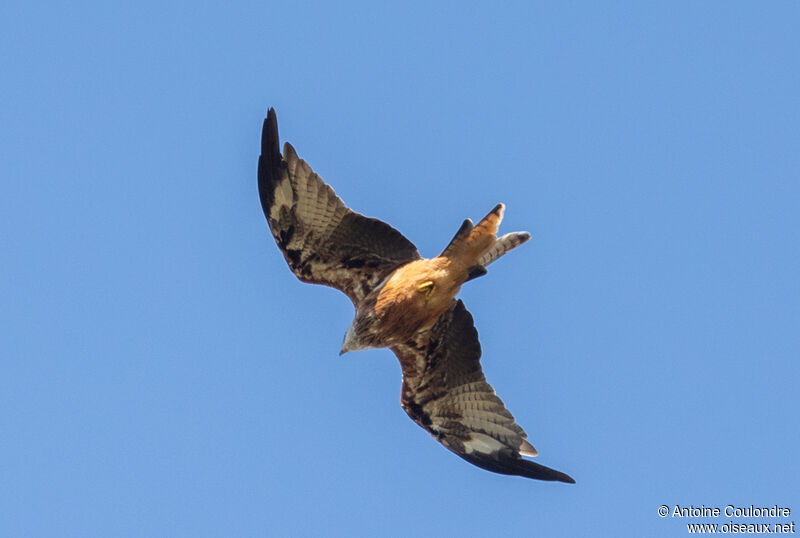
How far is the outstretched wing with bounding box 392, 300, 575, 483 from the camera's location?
13688mm

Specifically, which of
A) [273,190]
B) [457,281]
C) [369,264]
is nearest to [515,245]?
[457,281]

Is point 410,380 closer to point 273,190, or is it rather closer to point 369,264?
point 369,264

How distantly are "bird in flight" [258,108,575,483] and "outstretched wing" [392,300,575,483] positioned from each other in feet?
0.04

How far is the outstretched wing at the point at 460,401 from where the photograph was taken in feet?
44.9

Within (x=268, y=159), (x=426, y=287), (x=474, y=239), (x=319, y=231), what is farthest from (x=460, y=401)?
(x=268, y=159)

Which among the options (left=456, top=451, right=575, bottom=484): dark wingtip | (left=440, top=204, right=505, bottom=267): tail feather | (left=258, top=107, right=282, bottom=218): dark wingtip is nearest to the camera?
(left=440, top=204, right=505, bottom=267): tail feather

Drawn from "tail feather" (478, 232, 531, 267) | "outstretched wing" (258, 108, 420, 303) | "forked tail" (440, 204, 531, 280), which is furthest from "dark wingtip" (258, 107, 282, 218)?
"tail feather" (478, 232, 531, 267)

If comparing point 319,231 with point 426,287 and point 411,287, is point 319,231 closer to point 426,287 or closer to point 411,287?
point 411,287

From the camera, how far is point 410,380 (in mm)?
14016

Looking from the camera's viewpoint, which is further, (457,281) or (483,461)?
(483,461)

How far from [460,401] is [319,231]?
2572 millimetres

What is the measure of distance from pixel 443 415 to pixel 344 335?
1.84 m

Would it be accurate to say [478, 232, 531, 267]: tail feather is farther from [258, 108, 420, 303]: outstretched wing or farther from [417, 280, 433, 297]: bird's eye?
[258, 108, 420, 303]: outstretched wing

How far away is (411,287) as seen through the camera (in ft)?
42.0
